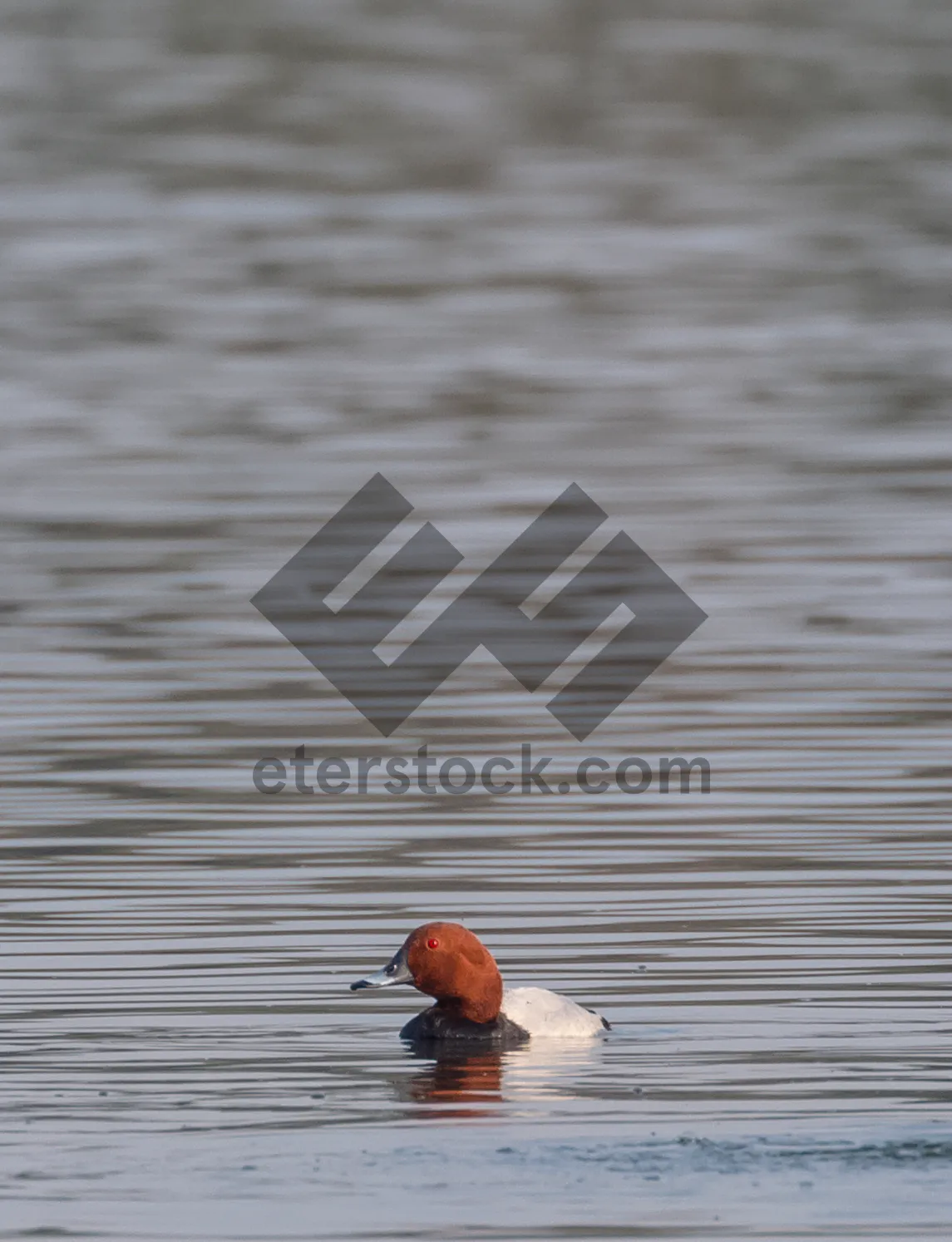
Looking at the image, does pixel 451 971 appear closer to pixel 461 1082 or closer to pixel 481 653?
pixel 461 1082

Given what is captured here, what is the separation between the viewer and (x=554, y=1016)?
891cm

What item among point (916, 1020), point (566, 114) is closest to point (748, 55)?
point (566, 114)

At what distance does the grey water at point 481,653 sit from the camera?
7613 millimetres

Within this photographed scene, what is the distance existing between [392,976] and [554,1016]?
1.88ft

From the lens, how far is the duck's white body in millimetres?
8883

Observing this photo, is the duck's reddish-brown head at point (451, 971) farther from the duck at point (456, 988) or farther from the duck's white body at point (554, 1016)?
the duck's white body at point (554, 1016)

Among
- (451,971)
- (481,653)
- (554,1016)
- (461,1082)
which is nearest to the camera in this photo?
(461,1082)

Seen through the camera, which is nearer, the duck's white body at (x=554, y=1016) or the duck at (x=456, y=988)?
the duck's white body at (x=554, y=1016)

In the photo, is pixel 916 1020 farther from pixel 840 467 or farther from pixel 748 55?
pixel 748 55

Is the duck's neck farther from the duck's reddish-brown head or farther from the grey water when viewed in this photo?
the grey water

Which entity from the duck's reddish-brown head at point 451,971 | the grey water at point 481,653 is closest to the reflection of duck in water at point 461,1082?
the grey water at point 481,653

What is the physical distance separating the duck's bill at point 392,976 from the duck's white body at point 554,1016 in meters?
0.36

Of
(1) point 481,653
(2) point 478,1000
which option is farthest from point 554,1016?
(1) point 481,653

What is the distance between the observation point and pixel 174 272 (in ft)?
90.3
